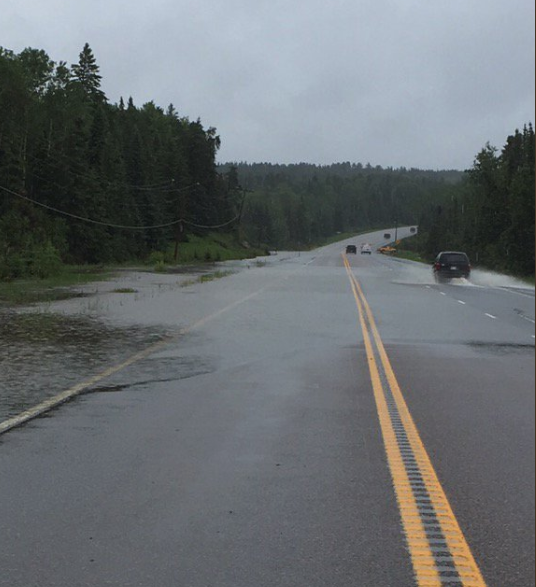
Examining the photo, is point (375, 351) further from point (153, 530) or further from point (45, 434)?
point (153, 530)

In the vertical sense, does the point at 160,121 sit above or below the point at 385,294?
above

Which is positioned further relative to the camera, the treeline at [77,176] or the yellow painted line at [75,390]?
the treeline at [77,176]

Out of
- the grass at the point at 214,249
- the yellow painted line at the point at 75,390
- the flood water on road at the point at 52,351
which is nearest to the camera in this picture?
the yellow painted line at the point at 75,390

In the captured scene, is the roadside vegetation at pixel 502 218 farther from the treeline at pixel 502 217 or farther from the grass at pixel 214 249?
the grass at pixel 214 249

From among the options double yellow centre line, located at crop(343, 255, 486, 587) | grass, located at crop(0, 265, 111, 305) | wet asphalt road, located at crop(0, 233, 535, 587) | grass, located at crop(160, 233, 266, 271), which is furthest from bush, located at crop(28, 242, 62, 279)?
grass, located at crop(160, 233, 266, 271)

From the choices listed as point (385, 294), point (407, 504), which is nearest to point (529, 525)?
point (407, 504)

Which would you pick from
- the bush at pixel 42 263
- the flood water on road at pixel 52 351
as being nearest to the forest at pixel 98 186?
the bush at pixel 42 263

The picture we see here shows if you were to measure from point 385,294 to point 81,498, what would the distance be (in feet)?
82.4

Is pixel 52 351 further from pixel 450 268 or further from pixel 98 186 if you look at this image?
pixel 98 186

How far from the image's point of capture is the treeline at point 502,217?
65438mm

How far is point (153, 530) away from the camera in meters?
4.67

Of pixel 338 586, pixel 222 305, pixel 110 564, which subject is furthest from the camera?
pixel 222 305

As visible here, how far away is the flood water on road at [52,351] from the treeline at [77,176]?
854 inches

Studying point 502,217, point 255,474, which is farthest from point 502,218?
point 255,474
